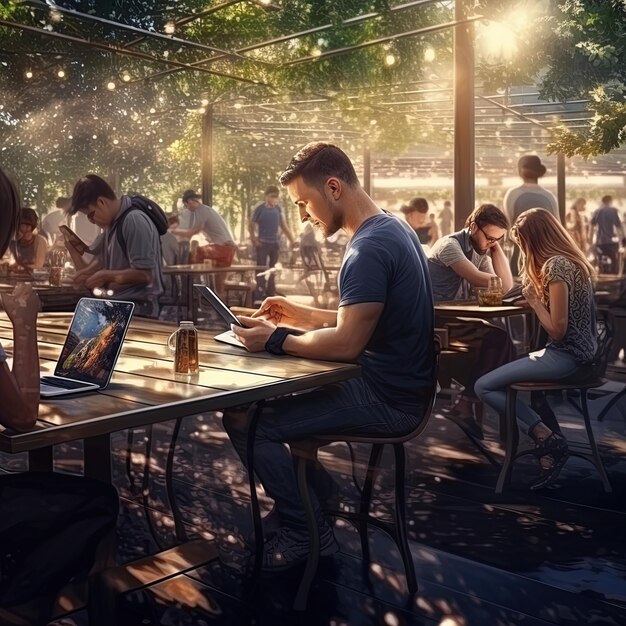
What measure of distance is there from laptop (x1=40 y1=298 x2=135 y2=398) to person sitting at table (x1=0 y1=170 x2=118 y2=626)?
1.10 ft

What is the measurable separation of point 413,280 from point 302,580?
106 centimetres

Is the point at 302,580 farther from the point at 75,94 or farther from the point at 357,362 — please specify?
the point at 75,94

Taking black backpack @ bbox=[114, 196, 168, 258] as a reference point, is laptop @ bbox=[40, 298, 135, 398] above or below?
below

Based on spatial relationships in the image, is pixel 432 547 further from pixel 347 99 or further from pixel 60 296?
pixel 347 99

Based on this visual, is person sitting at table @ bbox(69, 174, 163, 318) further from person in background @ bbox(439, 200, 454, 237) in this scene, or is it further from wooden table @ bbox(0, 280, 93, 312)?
person in background @ bbox(439, 200, 454, 237)

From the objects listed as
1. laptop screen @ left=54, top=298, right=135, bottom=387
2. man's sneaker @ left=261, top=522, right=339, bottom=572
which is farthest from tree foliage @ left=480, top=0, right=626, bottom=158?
laptop screen @ left=54, top=298, right=135, bottom=387

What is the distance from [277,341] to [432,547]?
3.49 ft

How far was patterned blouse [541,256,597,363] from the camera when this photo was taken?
3875 mm

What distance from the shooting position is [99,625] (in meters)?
2.07

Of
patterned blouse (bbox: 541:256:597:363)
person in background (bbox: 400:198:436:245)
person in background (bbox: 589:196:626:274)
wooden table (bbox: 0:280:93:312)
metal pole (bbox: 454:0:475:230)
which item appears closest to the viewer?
patterned blouse (bbox: 541:256:597:363)

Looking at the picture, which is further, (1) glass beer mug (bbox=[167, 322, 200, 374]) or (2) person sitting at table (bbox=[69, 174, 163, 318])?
(2) person sitting at table (bbox=[69, 174, 163, 318])

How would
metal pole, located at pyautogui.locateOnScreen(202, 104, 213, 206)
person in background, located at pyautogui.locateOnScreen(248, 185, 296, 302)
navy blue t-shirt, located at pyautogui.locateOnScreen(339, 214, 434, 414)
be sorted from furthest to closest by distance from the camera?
metal pole, located at pyautogui.locateOnScreen(202, 104, 213, 206)
person in background, located at pyautogui.locateOnScreen(248, 185, 296, 302)
navy blue t-shirt, located at pyautogui.locateOnScreen(339, 214, 434, 414)

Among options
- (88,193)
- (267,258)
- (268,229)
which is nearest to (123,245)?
(88,193)

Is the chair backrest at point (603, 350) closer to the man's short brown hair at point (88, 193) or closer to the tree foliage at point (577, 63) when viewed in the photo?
the tree foliage at point (577, 63)
